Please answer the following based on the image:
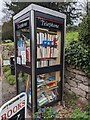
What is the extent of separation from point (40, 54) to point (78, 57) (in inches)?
29.5

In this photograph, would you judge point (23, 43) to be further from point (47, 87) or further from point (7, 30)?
point (7, 30)

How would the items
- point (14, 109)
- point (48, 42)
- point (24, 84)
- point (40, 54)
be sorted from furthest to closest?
point (24, 84), point (48, 42), point (40, 54), point (14, 109)

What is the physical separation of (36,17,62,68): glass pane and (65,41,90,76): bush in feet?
0.89

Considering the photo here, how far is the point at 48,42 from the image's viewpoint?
2.58 meters

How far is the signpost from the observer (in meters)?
1.27

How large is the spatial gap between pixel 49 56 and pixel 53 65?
0.62 ft

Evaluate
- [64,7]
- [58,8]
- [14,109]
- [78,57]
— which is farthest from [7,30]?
[14,109]

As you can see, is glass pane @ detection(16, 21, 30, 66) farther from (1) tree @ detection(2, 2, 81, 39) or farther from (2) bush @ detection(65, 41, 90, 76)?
(1) tree @ detection(2, 2, 81, 39)

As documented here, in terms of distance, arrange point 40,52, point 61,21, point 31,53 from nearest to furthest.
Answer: point 31,53 < point 40,52 < point 61,21

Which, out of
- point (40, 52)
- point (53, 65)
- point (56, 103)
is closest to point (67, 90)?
point (56, 103)

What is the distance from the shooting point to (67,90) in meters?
3.15

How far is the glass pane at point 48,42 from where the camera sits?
2408mm

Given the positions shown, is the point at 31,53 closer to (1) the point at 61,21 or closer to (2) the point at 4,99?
(1) the point at 61,21

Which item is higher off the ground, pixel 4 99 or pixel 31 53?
pixel 31 53
